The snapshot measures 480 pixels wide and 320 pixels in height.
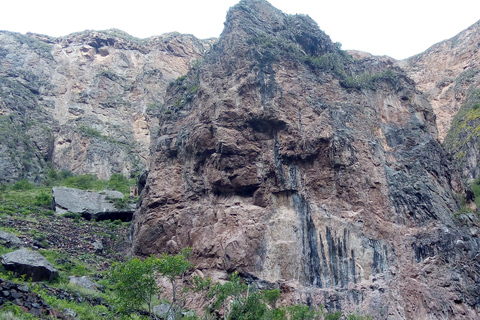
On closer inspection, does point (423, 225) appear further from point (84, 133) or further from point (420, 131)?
point (84, 133)

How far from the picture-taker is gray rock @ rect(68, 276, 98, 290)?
21.9 metres

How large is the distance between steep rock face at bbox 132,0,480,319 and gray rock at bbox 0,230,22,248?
6.18m

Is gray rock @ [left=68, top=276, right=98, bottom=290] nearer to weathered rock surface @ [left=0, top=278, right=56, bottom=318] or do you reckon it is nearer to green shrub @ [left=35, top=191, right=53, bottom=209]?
weathered rock surface @ [left=0, top=278, right=56, bottom=318]

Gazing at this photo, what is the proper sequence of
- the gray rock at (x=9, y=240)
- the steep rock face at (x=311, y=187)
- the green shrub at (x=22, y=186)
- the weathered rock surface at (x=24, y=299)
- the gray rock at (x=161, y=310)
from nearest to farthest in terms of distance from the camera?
the weathered rock surface at (x=24, y=299) < the gray rock at (x=161, y=310) < the steep rock face at (x=311, y=187) < the gray rock at (x=9, y=240) < the green shrub at (x=22, y=186)

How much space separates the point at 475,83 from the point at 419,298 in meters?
56.3

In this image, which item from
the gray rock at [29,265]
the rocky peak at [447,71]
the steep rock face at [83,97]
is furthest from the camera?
the rocky peak at [447,71]

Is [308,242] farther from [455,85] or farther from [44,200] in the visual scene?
[455,85]

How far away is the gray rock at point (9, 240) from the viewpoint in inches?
953

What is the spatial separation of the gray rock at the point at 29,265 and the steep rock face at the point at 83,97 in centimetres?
2981

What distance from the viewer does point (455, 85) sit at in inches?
2840

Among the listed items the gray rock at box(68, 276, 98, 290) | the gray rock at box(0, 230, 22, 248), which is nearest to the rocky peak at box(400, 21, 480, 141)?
the gray rock at box(68, 276, 98, 290)

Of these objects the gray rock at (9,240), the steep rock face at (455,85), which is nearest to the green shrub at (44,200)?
the gray rock at (9,240)

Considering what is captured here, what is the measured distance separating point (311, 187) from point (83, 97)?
49683mm

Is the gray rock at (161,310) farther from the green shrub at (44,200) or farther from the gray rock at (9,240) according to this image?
the green shrub at (44,200)
